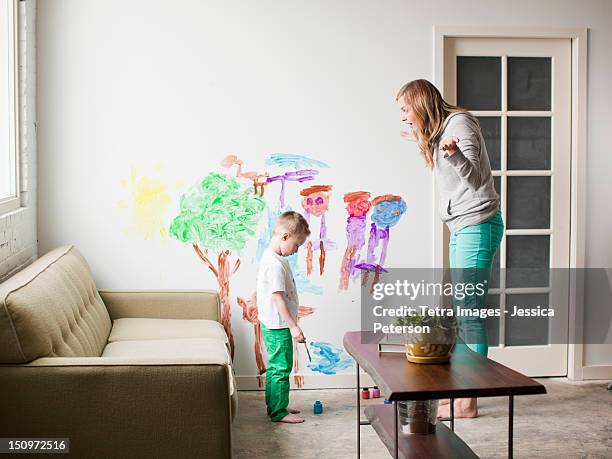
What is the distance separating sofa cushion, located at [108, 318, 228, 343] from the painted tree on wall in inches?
15.1

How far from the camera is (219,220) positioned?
14.5 ft

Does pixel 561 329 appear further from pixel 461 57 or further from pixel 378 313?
pixel 461 57

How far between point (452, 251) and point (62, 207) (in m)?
2.04

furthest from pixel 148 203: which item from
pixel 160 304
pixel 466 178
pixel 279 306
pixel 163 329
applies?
pixel 466 178

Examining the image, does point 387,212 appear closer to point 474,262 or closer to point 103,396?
point 474,262

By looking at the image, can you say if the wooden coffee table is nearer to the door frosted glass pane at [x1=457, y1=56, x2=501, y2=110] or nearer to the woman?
the woman

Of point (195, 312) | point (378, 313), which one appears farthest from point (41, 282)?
point (378, 313)

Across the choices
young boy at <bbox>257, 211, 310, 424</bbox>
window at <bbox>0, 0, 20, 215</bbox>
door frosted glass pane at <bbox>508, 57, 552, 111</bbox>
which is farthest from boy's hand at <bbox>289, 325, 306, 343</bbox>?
door frosted glass pane at <bbox>508, 57, 552, 111</bbox>

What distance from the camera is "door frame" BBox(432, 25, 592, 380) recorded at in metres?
4.55

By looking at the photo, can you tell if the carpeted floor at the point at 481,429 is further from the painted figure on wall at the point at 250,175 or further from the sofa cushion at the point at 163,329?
the painted figure on wall at the point at 250,175

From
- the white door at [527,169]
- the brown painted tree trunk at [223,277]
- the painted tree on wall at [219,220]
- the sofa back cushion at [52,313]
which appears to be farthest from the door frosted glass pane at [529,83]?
the sofa back cushion at [52,313]

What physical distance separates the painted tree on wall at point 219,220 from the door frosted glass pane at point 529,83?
1.57 metres

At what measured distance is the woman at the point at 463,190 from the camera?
3.61 m

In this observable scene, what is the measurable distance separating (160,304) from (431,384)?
2121 mm
